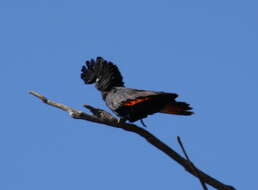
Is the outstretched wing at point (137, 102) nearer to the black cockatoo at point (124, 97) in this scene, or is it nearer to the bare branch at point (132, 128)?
the black cockatoo at point (124, 97)

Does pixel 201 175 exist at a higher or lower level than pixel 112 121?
→ lower

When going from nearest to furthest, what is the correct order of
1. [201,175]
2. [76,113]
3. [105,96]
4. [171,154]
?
[201,175] < [171,154] < [76,113] < [105,96]

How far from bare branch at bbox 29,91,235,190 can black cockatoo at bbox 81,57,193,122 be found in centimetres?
35

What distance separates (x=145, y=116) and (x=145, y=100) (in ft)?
1.31

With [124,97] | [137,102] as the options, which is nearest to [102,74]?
[124,97]

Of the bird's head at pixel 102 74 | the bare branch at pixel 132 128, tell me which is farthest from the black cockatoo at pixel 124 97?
the bare branch at pixel 132 128

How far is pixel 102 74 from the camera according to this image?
7676 mm

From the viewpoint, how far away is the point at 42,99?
6.15 metres

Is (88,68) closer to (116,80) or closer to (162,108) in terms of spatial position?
(116,80)

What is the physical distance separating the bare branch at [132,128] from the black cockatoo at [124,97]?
1.16ft

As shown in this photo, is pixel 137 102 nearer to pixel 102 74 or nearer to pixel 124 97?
pixel 124 97

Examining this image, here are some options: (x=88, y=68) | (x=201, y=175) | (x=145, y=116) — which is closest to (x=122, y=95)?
(x=145, y=116)

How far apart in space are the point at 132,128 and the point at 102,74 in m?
1.80

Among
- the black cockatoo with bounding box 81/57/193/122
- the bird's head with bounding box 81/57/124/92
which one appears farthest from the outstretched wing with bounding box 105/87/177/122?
the bird's head with bounding box 81/57/124/92
